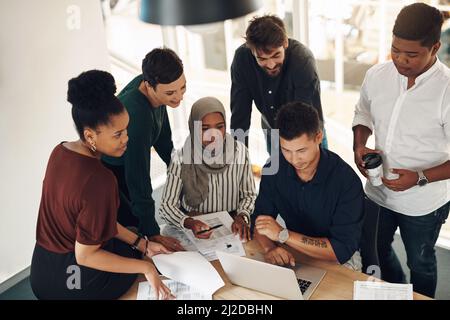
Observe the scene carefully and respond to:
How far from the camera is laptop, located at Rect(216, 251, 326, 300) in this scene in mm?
1708

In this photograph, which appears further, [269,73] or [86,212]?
[269,73]

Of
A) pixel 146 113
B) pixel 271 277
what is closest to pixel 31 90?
pixel 146 113

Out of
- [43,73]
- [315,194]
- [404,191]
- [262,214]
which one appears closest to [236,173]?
[262,214]

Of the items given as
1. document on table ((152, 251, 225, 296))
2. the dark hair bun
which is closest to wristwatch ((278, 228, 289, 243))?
document on table ((152, 251, 225, 296))

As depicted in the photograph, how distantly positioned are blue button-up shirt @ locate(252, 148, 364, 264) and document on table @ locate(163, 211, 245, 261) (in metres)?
0.13

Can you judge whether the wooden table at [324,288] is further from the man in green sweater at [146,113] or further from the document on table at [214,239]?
the man in green sweater at [146,113]

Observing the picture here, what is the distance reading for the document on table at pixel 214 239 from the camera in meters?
2.10

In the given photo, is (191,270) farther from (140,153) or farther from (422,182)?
(422,182)

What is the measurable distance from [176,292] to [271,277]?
368 millimetres

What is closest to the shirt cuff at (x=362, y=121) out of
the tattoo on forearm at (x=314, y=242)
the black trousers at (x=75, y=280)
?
the tattoo on forearm at (x=314, y=242)

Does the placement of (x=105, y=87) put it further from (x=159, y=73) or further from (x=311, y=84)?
(x=311, y=84)

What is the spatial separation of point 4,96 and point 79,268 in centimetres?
132

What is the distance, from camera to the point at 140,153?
2.30 m
